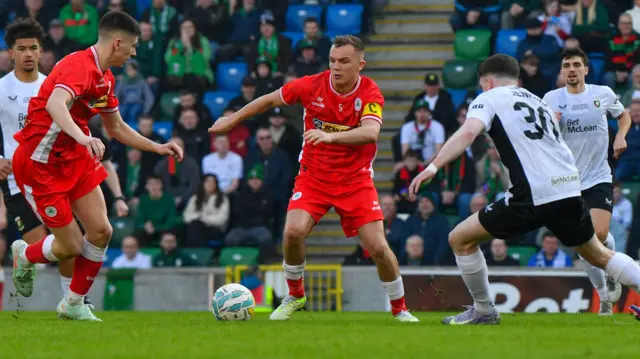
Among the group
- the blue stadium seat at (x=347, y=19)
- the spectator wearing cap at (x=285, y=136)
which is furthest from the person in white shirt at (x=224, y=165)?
the blue stadium seat at (x=347, y=19)

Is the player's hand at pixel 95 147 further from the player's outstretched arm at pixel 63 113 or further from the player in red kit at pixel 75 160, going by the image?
the player in red kit at pixel 75 160

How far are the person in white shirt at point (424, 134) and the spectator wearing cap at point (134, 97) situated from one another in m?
4.74

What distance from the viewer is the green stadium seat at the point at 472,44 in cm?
1992

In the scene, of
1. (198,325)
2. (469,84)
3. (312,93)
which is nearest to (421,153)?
(469,84)

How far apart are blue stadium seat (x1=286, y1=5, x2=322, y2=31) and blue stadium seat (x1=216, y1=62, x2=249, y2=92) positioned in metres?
1.31

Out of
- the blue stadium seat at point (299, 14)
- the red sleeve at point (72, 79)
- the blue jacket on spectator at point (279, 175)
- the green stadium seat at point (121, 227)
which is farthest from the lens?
the blue stadium seat at point (299, 14)

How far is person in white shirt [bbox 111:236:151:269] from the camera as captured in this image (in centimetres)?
1805

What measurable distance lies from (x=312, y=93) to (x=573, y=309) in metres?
6.18

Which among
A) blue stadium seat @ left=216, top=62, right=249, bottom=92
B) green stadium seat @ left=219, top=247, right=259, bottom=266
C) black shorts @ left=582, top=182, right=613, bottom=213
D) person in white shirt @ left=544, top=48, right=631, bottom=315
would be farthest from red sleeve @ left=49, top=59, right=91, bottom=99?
blue stadium seat @ left=216, top=62, right=249, bottom=92

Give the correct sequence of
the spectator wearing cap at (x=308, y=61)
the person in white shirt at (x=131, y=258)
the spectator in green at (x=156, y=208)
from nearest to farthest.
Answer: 1. the person in white shirt at (x=131, y=258)
2. the spectator in green at (x=156, y=208)
3. the spectator wearing cap at (x=308, y=61)

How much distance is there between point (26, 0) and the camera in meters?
23.0

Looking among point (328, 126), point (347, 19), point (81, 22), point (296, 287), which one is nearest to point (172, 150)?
point (328, 126)

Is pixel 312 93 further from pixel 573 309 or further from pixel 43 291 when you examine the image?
pixel 43 291

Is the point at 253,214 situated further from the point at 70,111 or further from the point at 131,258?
the point at 70,111
